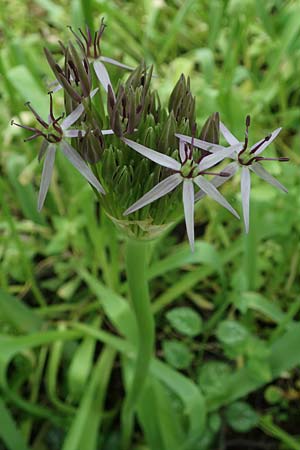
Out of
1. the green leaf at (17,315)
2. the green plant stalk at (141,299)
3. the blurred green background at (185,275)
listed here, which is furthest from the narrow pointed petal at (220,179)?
the green leaf at (17,315)

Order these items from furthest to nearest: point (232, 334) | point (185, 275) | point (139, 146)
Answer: point (185, 275), point (232, 334), point (139, 146)

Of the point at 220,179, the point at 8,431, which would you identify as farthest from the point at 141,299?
the point at 8,431

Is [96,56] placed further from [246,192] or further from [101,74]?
[246,192]

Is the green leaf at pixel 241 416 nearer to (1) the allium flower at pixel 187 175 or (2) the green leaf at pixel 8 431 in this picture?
(2) the green leaf at pixel 8 431

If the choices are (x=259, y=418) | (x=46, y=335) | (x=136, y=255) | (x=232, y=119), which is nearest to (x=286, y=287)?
(x=259, y=418)

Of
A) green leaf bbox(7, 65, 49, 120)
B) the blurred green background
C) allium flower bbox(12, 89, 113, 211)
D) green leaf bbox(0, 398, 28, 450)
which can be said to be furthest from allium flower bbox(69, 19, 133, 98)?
green leaf bbox(0, 398, 28, 450)

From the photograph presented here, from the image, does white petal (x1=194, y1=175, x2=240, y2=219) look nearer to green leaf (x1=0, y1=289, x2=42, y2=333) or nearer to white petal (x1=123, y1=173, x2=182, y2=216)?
white petal (x1=123, y1=173, x2=182, y2=216)
